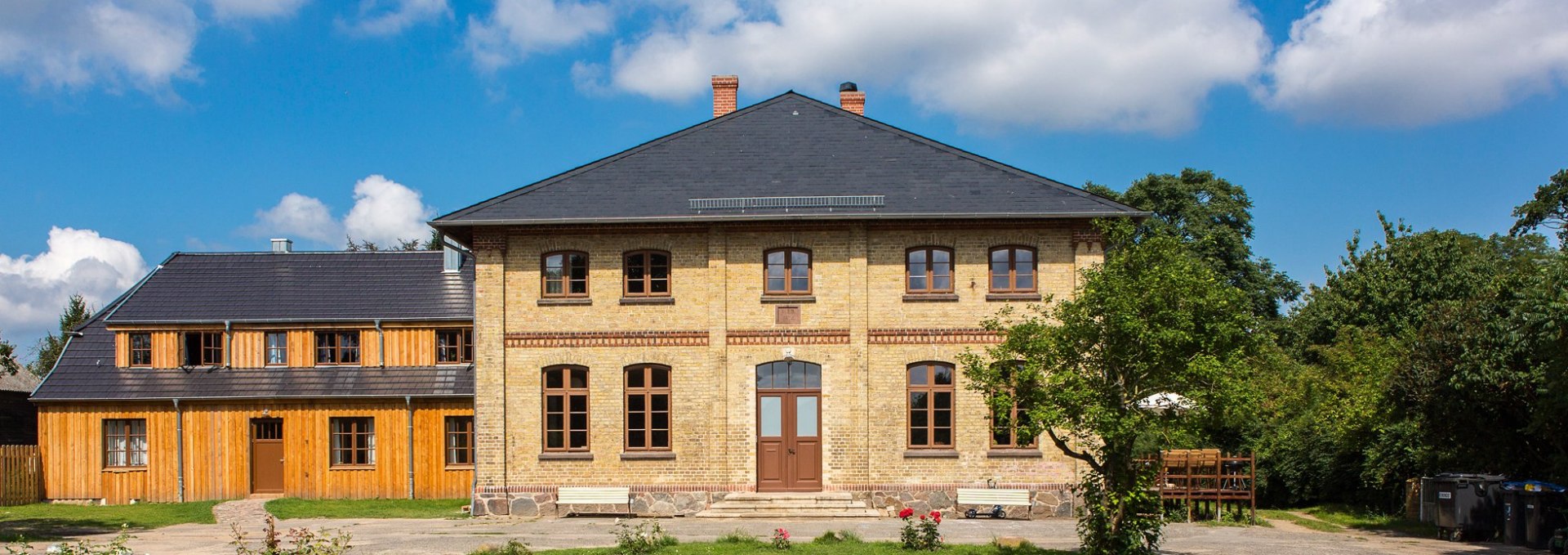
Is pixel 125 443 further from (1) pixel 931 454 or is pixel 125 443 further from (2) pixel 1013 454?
(2) pixel 1013 454

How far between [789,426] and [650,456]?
270cm

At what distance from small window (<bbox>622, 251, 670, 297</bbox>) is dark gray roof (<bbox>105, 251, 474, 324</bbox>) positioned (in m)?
7.84

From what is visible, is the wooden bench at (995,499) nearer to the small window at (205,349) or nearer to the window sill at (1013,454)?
the window sill at (1013,454)

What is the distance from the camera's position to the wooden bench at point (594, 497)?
23.1m

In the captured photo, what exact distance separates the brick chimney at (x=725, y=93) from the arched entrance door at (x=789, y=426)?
659 cm

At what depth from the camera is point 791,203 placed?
76.3ft

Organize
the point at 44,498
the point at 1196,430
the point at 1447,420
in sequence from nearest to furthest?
the point at 1196,430 < the point at 1447,420 < the point at 44,498

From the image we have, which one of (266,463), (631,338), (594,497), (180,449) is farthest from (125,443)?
(631,338)

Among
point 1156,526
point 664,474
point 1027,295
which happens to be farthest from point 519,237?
point 1156,526

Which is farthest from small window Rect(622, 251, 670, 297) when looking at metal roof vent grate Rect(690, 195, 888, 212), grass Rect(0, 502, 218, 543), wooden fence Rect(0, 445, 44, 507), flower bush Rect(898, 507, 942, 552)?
wooden fence Rect(0, 445, 44, 507)

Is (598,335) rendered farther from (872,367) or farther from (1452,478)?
Result: (1452,478)

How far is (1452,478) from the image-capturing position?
19453 millimetres

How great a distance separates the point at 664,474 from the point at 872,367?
175 inches

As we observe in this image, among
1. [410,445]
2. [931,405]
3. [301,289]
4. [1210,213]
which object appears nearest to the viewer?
[931,405]
